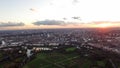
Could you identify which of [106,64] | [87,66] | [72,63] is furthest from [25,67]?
[106,64]

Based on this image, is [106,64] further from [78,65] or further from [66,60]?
[66,60]

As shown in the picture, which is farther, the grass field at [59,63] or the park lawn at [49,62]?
the park lawn at [49,62]

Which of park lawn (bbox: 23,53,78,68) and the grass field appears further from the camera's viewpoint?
park lawn (bbox: 23,53,78,68)

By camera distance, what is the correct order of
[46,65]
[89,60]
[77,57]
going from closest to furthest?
1. [46,65]
2. [89,60]
3. [77,57]

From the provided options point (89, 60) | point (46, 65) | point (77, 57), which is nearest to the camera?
point (46, 65)

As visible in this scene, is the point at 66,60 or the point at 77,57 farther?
the point at 77,57

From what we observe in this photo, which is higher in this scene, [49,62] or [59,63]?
[59,63]

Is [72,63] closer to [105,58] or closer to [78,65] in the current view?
[78,65]

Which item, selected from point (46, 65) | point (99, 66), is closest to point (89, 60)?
point (99, 66)

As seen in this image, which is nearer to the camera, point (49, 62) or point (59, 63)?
point (59, 63)
